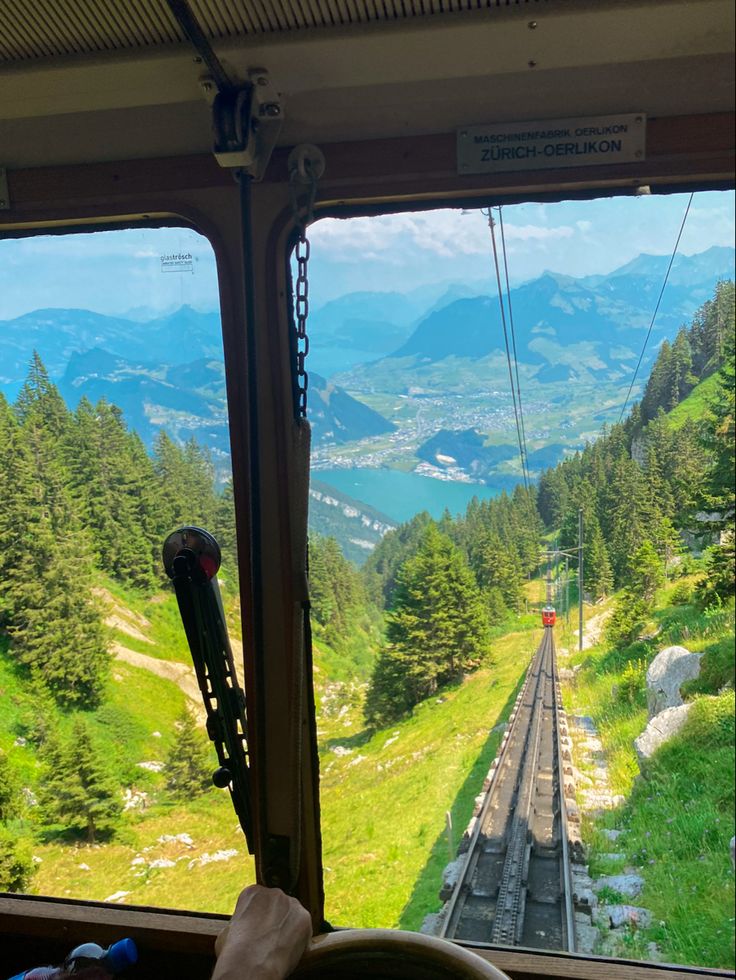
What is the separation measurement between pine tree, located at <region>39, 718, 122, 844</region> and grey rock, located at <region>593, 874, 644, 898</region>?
1.46 meters

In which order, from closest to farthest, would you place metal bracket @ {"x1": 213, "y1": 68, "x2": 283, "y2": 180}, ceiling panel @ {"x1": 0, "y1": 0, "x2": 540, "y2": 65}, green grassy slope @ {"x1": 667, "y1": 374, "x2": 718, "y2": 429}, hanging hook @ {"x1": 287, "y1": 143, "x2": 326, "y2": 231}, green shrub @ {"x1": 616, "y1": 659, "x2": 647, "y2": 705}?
ceiling panel @ {"x1": 0, "y1": 0, "x2": 540, "y2": 65}
metal bracket @ {"x1": 213, "y1": 68, "x2": 283, "y2": 180}
hanging hook @ {"x1": 287, "y1": 143, "x2": 326, "y2": 231}
green grassy slope @ {"x1": 667, "y1": 374, "x2": 718, "y2": 429}
green shrub @ {"x1": 616, "y1": 659, "x2": 647, "y2": 705}

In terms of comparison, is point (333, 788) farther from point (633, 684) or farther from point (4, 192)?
point (4, 192)

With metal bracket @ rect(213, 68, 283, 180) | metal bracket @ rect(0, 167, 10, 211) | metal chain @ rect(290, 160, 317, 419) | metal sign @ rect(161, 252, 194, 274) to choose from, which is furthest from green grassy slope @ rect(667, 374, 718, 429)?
metal bracket @ rect(0, 167, 10, 211)

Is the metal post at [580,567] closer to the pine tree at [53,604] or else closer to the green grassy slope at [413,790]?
the green grassy slope at [413,790]

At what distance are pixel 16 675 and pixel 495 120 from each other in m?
1.91

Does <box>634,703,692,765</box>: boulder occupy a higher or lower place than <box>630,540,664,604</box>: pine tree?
lower

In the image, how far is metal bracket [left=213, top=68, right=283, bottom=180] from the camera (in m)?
1.27

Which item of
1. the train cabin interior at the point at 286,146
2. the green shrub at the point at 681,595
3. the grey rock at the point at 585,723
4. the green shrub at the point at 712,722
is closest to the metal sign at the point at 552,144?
the train cabin interior at the point at 286,146

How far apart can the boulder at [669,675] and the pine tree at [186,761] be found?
1325 millimetres

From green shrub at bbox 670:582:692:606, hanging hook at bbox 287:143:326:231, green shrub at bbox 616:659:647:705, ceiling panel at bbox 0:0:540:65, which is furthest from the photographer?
green shrub at bbox 616:659:647:705

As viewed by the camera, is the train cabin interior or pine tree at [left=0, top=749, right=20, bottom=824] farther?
pine tree at [left=0, top=749, right=20, bottom=824]

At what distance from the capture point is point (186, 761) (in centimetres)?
206

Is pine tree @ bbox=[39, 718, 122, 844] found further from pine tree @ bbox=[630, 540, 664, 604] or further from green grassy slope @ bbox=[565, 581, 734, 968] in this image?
pine tree @ bbox=[630, 540, 664, 604]

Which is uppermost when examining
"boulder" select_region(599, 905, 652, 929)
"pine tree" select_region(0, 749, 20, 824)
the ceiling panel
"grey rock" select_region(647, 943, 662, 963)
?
the ceiling panel
